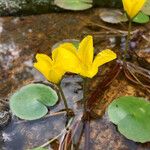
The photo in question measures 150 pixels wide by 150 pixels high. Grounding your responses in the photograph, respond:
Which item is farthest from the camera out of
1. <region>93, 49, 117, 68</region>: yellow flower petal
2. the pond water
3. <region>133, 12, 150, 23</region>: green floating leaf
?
<region>133, 12, 150, 23</region>: green floating leaf

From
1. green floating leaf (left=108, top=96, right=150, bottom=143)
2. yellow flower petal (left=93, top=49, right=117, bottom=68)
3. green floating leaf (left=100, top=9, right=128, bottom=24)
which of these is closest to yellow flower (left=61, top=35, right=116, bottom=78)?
yellow flower petal (left=93, top=49, right=117, bottom=68)

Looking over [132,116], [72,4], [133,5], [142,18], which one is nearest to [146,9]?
[142,18]

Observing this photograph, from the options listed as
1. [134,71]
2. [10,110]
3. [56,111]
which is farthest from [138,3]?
[10,110]

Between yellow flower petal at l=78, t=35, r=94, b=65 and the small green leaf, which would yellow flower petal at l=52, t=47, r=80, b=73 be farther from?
the small green leaf

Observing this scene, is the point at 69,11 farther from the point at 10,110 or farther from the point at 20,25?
the point at 10,110

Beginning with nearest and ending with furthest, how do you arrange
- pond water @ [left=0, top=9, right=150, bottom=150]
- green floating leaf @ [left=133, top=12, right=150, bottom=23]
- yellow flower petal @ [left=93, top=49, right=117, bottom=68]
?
yellow flower petal @ [left=93, top=49, right=117, bottom=68] < pond water @ [left=0, top=9, right=150, bottom=150] < green floating leaf @ [left=133, top=12, right=150, bottom=23]

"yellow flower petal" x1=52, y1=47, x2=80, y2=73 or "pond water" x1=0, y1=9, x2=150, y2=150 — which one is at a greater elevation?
"yellow flower petal" x1=52, y1=47, x2=80, y2=73
